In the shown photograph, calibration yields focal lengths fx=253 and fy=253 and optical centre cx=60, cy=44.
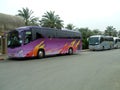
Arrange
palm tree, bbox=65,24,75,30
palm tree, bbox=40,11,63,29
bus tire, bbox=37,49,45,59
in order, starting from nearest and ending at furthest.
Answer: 1. bus tire, bbox=37,49,45,59
2. palm tree, bbox=40,11,63,29
3. palm tree, bbox=65,24,75,30

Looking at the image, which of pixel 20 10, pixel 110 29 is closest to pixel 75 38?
pixel 20 10

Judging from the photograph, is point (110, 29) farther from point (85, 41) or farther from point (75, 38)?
point (75, 38)

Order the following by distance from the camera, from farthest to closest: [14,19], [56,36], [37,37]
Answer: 1. [14,19]
2. [56,36]
3. [37,37]

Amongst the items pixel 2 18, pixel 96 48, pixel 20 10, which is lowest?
pixel 96 48

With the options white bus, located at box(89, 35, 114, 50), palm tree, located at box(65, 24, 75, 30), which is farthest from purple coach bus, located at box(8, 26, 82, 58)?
palm tree, located at box(65, 24, 75, 30)

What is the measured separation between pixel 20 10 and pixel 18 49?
3899 centimetres

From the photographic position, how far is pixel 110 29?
112m

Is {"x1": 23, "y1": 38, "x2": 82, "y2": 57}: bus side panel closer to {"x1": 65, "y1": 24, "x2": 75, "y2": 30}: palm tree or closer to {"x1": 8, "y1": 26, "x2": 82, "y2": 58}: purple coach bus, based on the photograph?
{"x1": 8, "y1": 26, "x2": 82, "y2": 58}: purple coach bus

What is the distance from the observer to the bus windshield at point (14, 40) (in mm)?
22625

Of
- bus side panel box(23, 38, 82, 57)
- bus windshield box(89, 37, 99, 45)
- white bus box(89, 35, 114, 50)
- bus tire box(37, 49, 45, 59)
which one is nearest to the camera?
bus side panel box(23, 38, 82, 57)

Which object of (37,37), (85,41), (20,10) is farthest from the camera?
(20,10)

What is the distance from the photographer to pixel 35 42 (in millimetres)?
23562

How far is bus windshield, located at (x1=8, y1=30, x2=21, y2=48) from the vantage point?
22.6 meters

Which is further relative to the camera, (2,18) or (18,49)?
(2,18)
